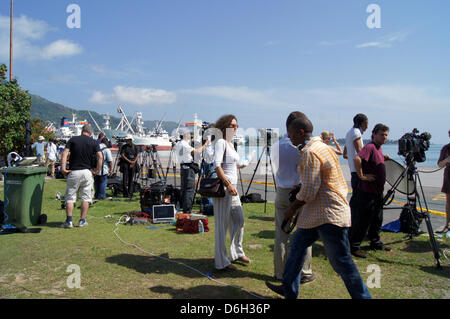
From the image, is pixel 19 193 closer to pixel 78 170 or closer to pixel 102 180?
pixel 78 170

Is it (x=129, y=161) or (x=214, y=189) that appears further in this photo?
(x=129, y=161)

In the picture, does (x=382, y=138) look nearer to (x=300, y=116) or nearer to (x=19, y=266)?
(x=300, y=116)

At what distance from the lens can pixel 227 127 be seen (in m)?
3.95

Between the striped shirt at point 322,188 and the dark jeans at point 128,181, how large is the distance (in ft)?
24.7

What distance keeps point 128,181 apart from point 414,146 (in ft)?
25.3

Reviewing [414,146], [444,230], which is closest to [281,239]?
[414,146]

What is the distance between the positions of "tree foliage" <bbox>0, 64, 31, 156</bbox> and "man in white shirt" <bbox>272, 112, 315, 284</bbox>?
11882mm

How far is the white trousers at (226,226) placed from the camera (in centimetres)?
384

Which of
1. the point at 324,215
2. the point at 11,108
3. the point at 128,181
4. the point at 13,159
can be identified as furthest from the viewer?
the point at 11,108

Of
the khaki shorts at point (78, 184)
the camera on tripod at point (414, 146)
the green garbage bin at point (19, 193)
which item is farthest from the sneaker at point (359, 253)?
the green garbage bin at point (19, 193)

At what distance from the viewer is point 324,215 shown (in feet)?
8.60

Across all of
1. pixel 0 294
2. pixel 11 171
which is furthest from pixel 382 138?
pixel 11 171
